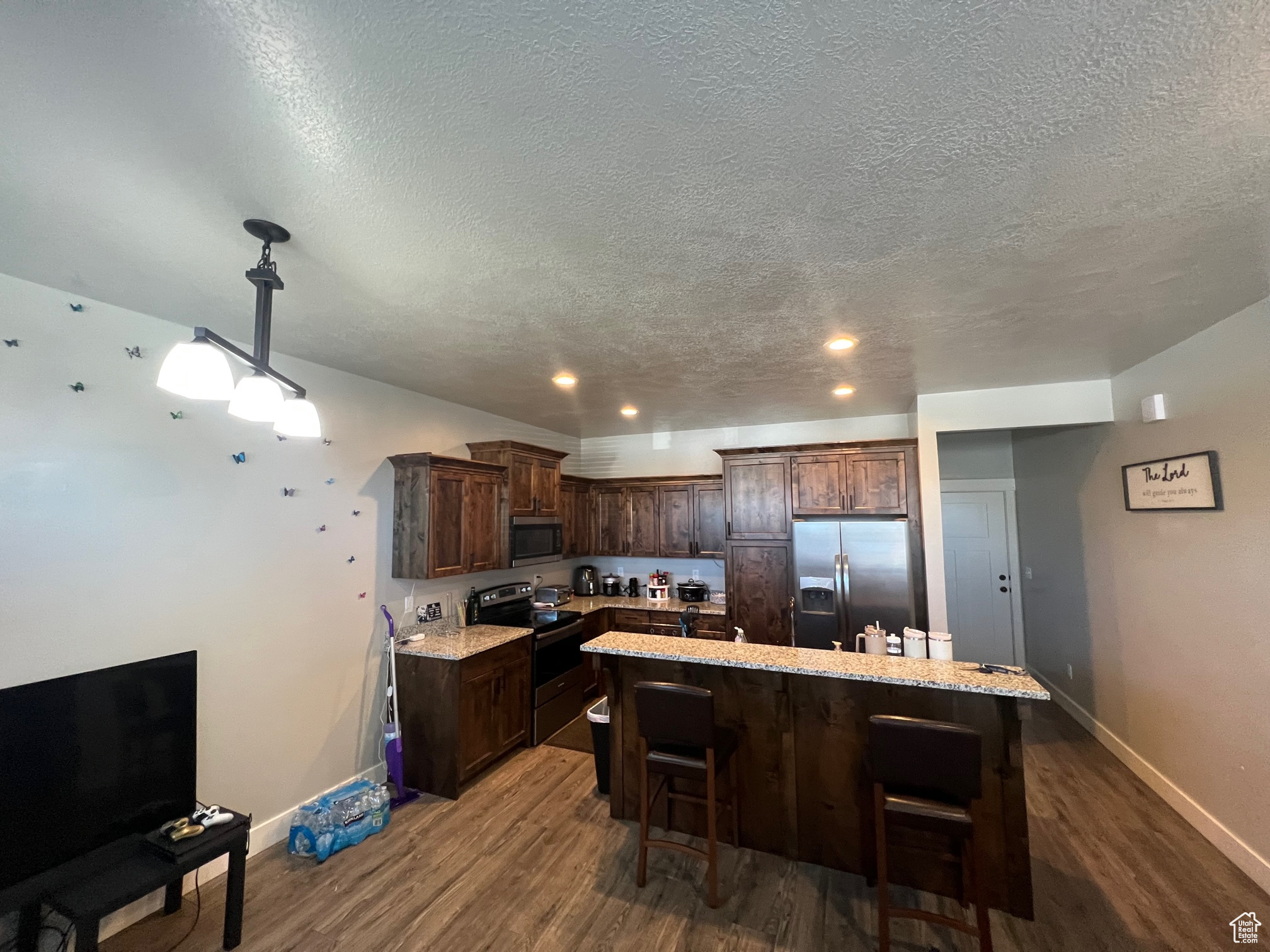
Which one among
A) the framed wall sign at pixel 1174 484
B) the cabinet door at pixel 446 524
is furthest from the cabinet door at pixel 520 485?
the framed wall sign at pixel 1174 484

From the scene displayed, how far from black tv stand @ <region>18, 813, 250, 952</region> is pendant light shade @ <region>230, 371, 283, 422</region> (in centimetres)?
176

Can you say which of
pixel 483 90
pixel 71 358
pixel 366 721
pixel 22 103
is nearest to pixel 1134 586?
pixel 483 90

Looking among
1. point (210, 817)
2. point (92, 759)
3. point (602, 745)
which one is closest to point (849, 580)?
point (602, 745)

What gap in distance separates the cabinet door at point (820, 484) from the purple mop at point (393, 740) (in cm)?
332

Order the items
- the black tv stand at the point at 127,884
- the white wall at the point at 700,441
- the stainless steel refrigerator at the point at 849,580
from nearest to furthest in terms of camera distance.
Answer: the black tv stand at the point at 127,884, the stainless steel refrigerator at the point at 849,580, the white wall at the point at 700,441

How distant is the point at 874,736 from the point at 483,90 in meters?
2.43

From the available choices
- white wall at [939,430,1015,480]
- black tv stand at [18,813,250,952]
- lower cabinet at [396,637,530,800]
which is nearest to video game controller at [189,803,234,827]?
black tv stand at [18,813,250,952]

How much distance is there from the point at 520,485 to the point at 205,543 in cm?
211

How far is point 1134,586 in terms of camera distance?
3.21 meters

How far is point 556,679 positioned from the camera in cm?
412

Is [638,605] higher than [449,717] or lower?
higher

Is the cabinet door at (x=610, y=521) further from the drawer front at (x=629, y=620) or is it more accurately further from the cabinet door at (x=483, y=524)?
the cabinet door at (x=483, y=524)

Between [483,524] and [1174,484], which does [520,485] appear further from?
[1174,484]

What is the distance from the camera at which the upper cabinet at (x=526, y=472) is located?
4086mm
